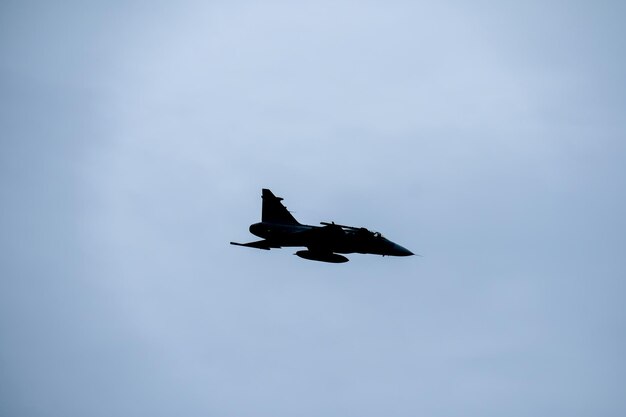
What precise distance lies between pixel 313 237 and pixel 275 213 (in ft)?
14.5

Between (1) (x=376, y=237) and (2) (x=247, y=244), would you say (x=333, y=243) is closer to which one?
(1) (x=376, y=237)

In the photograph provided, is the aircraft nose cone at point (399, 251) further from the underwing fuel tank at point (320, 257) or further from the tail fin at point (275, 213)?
the tail fin at point (275, 213)

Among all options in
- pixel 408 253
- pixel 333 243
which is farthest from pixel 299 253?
pixel 408 253

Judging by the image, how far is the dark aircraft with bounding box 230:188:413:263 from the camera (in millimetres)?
47688

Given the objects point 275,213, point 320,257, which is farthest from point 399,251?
point 275,213

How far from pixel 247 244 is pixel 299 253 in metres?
4.51

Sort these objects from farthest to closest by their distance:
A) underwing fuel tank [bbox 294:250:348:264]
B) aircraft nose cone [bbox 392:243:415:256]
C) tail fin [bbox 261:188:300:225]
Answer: aircraft nose cone [bbox 392:243:415:256] → tail fin [bbox 261:188:300:225] → underwing fuel tank [bbox 294:250:348:264]

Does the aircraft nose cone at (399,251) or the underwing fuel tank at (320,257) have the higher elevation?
the aircraft nose cone at (399,251)

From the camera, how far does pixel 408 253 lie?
5131 centimetres

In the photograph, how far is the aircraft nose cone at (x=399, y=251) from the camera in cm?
5066

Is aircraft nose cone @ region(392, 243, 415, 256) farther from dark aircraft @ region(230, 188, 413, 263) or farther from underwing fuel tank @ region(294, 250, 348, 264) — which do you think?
underwing fuel tank @ region(294, 250, 348, 264)

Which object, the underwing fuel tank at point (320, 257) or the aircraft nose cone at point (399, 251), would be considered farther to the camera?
the aircraft nose cone at point (399, 251)

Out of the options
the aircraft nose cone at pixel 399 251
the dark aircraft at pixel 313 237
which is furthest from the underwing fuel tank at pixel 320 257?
the aircraft nose cone at pixel 399 251

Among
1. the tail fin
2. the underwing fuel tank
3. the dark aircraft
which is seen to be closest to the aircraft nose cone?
the dark aircraft
